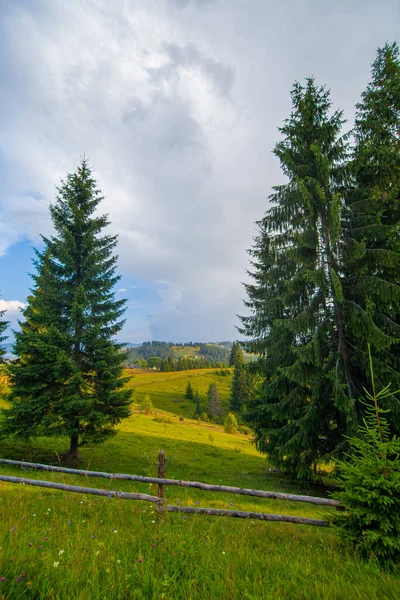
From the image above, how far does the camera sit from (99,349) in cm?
1289

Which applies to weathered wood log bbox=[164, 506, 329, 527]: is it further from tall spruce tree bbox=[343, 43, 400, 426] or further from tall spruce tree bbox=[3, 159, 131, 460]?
tall spruce tree bbox=[3, 159, 131, 460]

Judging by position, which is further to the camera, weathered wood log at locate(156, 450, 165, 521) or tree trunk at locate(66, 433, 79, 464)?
tree trunk at locate(66, 433, 79, 464)

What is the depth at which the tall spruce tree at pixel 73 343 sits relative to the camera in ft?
39.0

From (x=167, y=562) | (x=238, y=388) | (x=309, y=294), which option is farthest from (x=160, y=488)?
(x=238, y=388)

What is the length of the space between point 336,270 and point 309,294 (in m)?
1.44

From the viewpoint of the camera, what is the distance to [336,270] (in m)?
10.6

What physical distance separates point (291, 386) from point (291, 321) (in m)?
3.88

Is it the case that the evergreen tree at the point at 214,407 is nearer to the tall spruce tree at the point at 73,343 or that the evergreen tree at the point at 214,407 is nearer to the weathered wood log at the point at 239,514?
the tall spruce tree at the point at 73,343

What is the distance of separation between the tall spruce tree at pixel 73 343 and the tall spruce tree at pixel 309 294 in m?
8.04

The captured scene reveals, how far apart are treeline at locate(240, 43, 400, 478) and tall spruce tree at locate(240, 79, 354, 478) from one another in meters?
0.04

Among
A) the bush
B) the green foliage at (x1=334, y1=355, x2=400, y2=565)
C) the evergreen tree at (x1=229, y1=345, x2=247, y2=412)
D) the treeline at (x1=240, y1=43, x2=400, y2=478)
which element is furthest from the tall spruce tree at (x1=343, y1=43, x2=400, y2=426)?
the evergreen tree at (x1=229, y1=345, x2=247, y2=412)

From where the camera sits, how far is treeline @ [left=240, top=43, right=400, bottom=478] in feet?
31.1

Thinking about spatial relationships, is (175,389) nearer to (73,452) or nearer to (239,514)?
(73,452)

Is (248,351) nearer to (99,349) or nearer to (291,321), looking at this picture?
(291,321)
